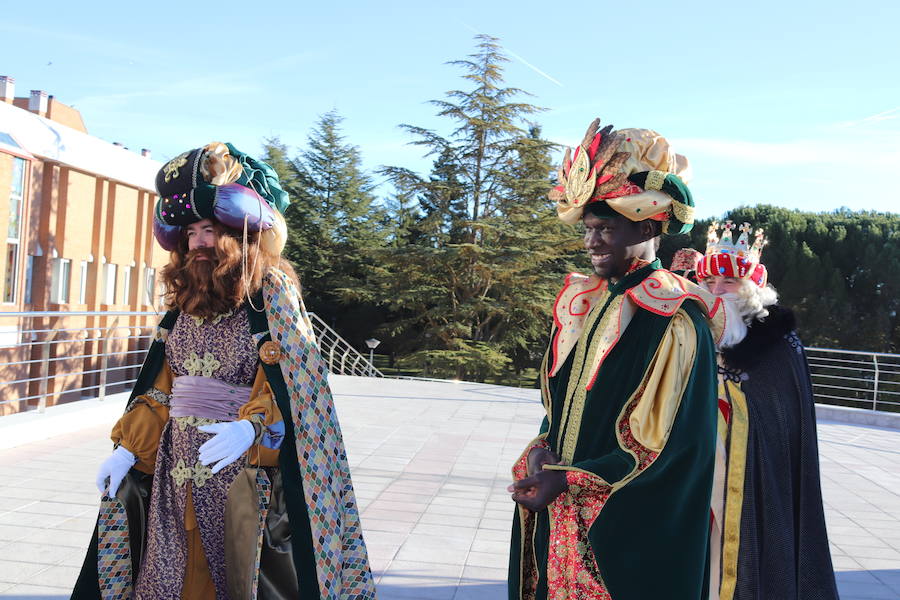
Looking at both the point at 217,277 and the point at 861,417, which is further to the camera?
the point at 861,417

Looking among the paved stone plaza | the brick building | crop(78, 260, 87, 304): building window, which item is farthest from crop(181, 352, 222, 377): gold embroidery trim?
crop(78, 260, 87, 304): building window

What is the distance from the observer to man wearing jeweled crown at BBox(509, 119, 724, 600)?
68.8 inches

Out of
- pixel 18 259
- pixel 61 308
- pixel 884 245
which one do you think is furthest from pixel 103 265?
pixel 884 245

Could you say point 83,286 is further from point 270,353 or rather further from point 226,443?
point 226,443

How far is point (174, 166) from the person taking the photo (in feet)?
7.86

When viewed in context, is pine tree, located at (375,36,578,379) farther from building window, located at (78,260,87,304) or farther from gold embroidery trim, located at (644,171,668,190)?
gold embroidery trim, located at (644,171,668,190)

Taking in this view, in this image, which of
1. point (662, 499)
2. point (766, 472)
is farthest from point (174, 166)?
point (766, 472)

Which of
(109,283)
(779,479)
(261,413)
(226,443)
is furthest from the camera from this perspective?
(109,283)

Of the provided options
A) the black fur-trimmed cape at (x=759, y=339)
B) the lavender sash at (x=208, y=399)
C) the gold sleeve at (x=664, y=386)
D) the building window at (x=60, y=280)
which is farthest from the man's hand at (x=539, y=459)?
the building window at (x=60, y=280)

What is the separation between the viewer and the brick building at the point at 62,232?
12.0 metres

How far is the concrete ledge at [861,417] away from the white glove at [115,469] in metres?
10.6

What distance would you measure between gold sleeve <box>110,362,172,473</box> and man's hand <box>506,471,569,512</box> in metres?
1.24

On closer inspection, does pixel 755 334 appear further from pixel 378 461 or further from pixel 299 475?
pixel 378 461

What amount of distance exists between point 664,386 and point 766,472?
1.32 meters
